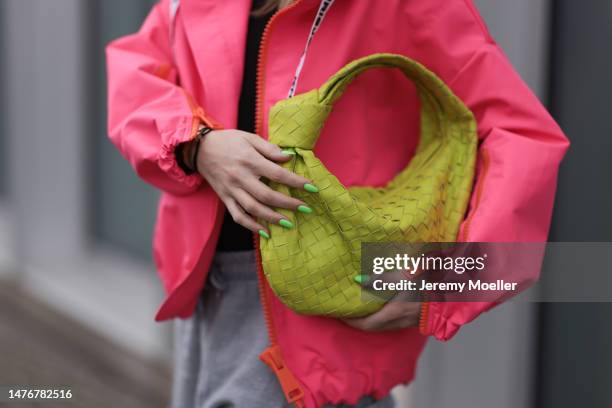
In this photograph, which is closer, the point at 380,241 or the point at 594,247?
the point at 380,241

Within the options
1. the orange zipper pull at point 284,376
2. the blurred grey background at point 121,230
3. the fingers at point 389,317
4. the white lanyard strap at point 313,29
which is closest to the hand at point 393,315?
the fingers at point 389,317

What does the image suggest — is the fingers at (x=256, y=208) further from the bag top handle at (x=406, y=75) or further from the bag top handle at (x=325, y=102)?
the bag top handle at (x=406, y=75)

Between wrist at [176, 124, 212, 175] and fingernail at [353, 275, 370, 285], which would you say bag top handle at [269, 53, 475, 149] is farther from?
fingernail at [353, 275, 370, 285]

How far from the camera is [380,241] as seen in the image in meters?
1.43

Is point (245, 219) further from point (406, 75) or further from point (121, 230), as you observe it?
point (121, 230)

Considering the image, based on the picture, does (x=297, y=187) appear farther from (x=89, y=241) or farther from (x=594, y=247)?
(x=89, y=241)

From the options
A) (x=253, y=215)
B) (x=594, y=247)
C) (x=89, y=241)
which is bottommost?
(x=89, y=241)

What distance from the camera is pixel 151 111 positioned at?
1546 millimetres

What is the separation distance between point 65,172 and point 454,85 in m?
4.20

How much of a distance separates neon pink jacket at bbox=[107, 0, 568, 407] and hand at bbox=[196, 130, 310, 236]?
0.07 metres

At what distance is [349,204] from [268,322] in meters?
0.35

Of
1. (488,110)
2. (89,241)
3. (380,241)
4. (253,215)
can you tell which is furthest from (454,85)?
(89,241)

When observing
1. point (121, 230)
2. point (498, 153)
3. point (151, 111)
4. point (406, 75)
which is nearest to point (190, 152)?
point (151, 111)

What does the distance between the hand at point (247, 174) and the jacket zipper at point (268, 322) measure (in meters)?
0.12
